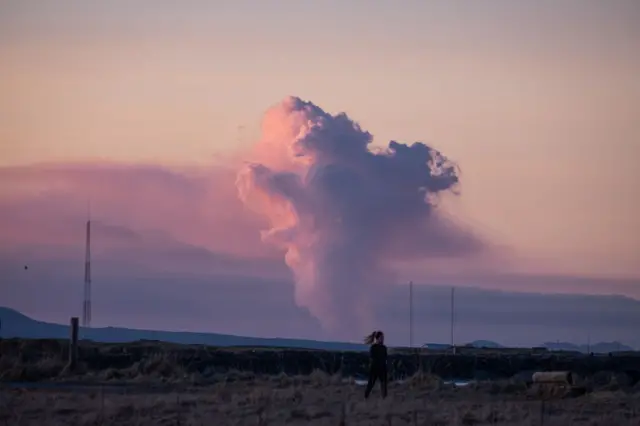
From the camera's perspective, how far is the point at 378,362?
31.3 m

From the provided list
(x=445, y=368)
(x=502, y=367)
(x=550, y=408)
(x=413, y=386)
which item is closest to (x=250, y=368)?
(x=445, y=368)

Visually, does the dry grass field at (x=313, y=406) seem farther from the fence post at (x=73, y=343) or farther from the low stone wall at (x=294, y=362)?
the low stone wall at (x=294, y=362)

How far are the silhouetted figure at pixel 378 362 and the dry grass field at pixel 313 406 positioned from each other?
0.38 m

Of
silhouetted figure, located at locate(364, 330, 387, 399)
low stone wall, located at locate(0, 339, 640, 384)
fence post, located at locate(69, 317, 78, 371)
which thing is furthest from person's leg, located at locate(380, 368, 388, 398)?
fence post, located at locate(69, 317, 78, 371)

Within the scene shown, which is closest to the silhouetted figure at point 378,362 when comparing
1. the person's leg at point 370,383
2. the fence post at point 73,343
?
the person's leg at point 370,383

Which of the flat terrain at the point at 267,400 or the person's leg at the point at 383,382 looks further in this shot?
the person's leg at the point at 383,382

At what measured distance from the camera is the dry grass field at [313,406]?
A: 24922 mm

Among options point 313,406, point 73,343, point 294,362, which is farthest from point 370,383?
point 294,362

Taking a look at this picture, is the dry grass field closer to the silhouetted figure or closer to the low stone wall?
the silhouetted figure

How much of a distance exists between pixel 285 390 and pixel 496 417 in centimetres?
867

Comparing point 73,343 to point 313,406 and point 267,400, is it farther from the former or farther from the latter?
point 313,406

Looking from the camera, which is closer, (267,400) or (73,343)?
(267,400)

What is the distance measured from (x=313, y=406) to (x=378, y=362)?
3.80 metres

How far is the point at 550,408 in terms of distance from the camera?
2855 cm
